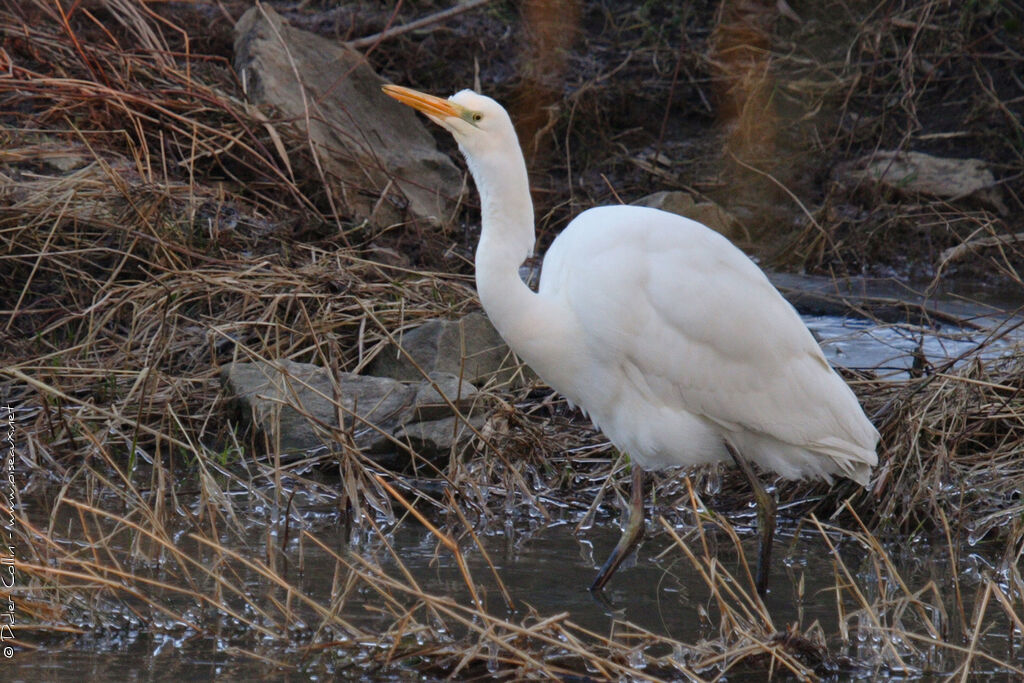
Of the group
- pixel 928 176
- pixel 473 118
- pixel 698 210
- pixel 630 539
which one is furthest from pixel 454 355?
pixel 928 176

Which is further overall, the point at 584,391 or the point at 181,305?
the point at 181,305

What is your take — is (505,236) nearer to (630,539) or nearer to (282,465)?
(630,539)

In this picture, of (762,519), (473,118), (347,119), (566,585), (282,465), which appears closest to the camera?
(473,118)

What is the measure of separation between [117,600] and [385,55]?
19.4 feet

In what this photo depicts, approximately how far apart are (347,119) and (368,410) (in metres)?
2.95

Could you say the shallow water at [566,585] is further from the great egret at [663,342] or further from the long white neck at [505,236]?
the long white neck at [505,236]

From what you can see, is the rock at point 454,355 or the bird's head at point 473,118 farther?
the rock at point 454,355

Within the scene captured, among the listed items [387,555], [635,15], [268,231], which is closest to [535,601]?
[387,555]

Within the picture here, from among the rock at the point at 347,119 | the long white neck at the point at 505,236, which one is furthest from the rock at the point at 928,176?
the long white neck at the point at 505,236

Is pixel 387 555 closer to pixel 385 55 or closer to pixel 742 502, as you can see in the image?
pixel 742 502

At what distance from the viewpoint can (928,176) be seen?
7430 millimetres

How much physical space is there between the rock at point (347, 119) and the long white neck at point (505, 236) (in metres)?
2.73

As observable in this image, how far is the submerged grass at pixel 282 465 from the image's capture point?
286 cm

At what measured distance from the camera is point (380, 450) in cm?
439
